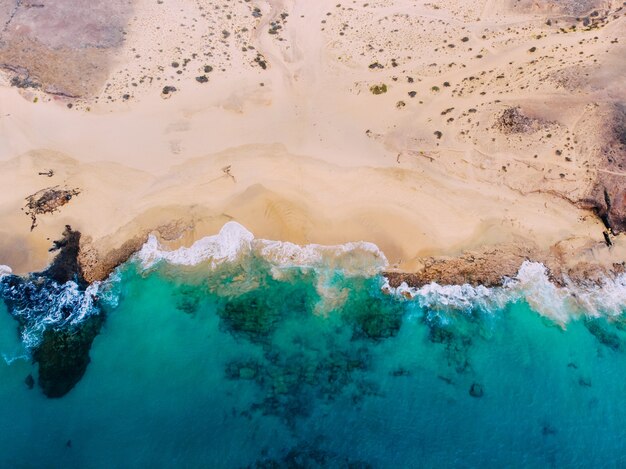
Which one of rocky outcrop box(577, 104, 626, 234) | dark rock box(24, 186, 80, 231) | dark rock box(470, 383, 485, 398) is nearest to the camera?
dark rock box(470, 383, 485, 398)

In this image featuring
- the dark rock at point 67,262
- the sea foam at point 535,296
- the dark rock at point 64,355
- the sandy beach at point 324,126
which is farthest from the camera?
the sandy beach at point 324,126

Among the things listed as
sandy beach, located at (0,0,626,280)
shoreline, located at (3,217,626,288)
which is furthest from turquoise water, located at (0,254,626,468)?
sandy beach, located at (0,0,626,280)

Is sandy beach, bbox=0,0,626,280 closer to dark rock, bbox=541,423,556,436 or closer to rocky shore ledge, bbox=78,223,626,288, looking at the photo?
rocky shore ledge, bbox=78,223,626,288

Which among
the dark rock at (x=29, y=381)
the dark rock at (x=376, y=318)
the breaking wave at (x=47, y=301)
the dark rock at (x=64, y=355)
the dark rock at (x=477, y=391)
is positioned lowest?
the dark rock at (x=29, y=381)

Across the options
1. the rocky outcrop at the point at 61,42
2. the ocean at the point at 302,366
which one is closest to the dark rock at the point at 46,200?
the ocean at the point at 302,366

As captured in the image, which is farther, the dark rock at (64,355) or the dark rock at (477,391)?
the dark rock at (64,355)

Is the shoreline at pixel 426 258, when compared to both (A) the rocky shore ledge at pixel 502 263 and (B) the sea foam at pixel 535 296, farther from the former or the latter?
(B) the sea foam at pixel 535 296

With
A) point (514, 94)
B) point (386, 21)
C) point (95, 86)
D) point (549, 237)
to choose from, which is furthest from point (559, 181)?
point (95, 86)
